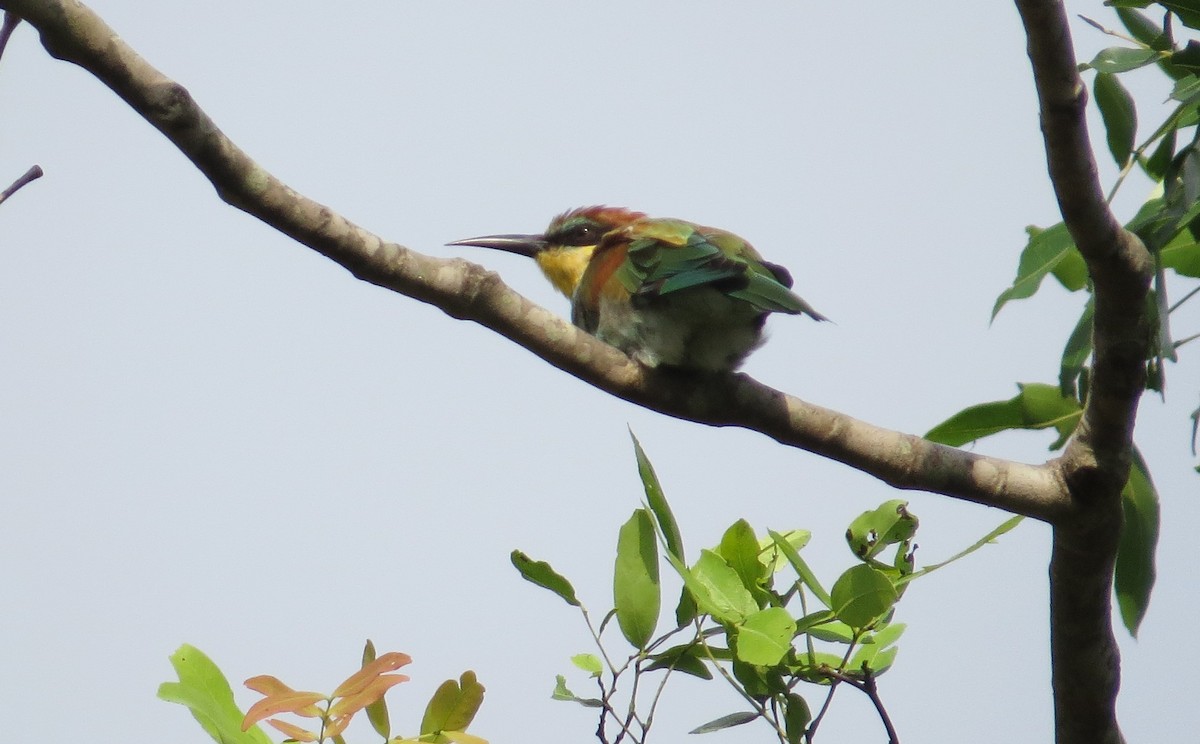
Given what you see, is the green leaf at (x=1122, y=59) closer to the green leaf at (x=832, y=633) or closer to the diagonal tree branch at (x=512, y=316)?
the diagonal tree branch at (x=512, y=316)

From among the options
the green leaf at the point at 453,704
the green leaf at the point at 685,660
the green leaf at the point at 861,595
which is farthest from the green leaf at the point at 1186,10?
the green leaf at the point at 453,704

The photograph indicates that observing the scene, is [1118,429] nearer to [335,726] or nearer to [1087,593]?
[1087,593]

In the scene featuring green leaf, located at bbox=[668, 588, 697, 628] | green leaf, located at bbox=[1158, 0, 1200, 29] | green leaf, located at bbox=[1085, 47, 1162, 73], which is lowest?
green leaf, located at bbox=[668, 588, 697, 628]

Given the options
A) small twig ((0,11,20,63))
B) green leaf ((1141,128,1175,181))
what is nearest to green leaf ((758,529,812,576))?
green leaf ((1141,128,1175,181))

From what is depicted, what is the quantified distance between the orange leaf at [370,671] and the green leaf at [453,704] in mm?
80

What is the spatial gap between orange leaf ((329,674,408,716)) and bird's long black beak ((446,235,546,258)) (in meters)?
2.72

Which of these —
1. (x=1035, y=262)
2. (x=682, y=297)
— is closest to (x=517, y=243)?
(x=682, y=297)

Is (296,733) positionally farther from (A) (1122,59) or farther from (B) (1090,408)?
(A) (1122,59)

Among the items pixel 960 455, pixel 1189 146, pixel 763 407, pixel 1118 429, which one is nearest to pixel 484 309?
pixel 763 407

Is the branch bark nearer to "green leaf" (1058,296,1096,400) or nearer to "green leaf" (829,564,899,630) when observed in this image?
"green leaf" (1058,296,1096,400)

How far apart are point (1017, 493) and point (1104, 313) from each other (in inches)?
15.4

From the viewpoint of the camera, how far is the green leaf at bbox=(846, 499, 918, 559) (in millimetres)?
2121

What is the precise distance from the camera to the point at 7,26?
1.59 m

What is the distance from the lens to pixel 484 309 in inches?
83.2
